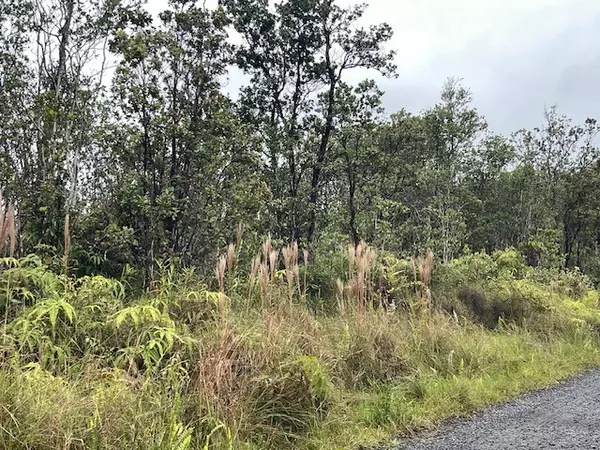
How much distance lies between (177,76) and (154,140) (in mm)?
925

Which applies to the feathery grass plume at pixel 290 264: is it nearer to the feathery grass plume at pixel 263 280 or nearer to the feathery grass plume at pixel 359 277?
the feathery grass plume at pixel 263 280

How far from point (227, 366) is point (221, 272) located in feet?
2.84

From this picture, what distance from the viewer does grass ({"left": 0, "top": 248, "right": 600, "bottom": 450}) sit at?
108 inches

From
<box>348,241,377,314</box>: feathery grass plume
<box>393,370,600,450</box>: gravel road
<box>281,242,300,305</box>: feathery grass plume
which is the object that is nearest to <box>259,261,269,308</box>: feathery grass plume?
<box>281,242,300,305</box>: feathery grass plume

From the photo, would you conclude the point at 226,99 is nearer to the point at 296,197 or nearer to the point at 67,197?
the point at 67,197

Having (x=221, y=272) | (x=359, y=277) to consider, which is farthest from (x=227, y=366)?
(x=359, y=277)

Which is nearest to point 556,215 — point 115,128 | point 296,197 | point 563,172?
point 563,172

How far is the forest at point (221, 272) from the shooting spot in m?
→ 3.21

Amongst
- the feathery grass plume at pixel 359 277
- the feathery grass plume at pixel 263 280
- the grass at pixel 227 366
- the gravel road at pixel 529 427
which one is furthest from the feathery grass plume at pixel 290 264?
the gravel road at pixel 529 427

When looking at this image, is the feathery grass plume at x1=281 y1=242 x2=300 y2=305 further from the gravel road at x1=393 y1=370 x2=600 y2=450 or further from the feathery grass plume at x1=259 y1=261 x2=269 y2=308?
the gravel road at x1=393 y1=370 x2=600 y2=450

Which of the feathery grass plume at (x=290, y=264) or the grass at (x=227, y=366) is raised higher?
the feathery grass plume at (x=290, y=264)

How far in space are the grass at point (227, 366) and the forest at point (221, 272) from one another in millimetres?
18

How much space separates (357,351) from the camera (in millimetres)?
4789

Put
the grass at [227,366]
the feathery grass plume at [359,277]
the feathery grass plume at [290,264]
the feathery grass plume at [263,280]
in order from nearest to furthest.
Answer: the grass at [227,366], the feathery grass plume at [263,280], the feathery grass plume at [290,264], the feathery grass plume at [359,277]
